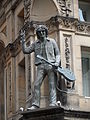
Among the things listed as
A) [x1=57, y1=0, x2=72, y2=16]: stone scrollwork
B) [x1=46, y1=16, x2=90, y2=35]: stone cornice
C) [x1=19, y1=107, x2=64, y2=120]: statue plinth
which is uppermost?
[x1=57, y1=0, x2=72, y2=16]: stone scrollwork

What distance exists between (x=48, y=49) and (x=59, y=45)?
97 cm

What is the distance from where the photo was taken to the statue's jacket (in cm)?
2364

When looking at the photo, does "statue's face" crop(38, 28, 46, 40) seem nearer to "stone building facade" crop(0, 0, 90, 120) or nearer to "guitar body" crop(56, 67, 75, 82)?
"stone building facade" crop(0, 0, 90, 120)

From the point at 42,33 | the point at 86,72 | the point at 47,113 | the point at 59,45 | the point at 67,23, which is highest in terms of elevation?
the point at 67,23

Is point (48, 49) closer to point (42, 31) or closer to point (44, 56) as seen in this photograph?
point (44, 56)

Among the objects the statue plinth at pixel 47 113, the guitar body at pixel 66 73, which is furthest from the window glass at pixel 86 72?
the statue plinth at pixel 47 113

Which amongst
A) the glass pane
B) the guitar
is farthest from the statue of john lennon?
the glass pane

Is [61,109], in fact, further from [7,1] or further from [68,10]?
[7,1]

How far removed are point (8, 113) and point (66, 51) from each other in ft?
17.2

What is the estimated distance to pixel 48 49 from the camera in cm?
2381

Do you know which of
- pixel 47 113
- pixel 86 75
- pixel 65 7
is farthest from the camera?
pixel 86 75

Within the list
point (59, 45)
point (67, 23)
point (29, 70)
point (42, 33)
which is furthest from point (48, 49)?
point (29, 70)

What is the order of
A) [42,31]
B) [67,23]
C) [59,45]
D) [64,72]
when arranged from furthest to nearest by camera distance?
[67,23]
[59,45]
[42,31]
[64,72]

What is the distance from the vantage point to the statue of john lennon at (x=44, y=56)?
23406 millimetres
